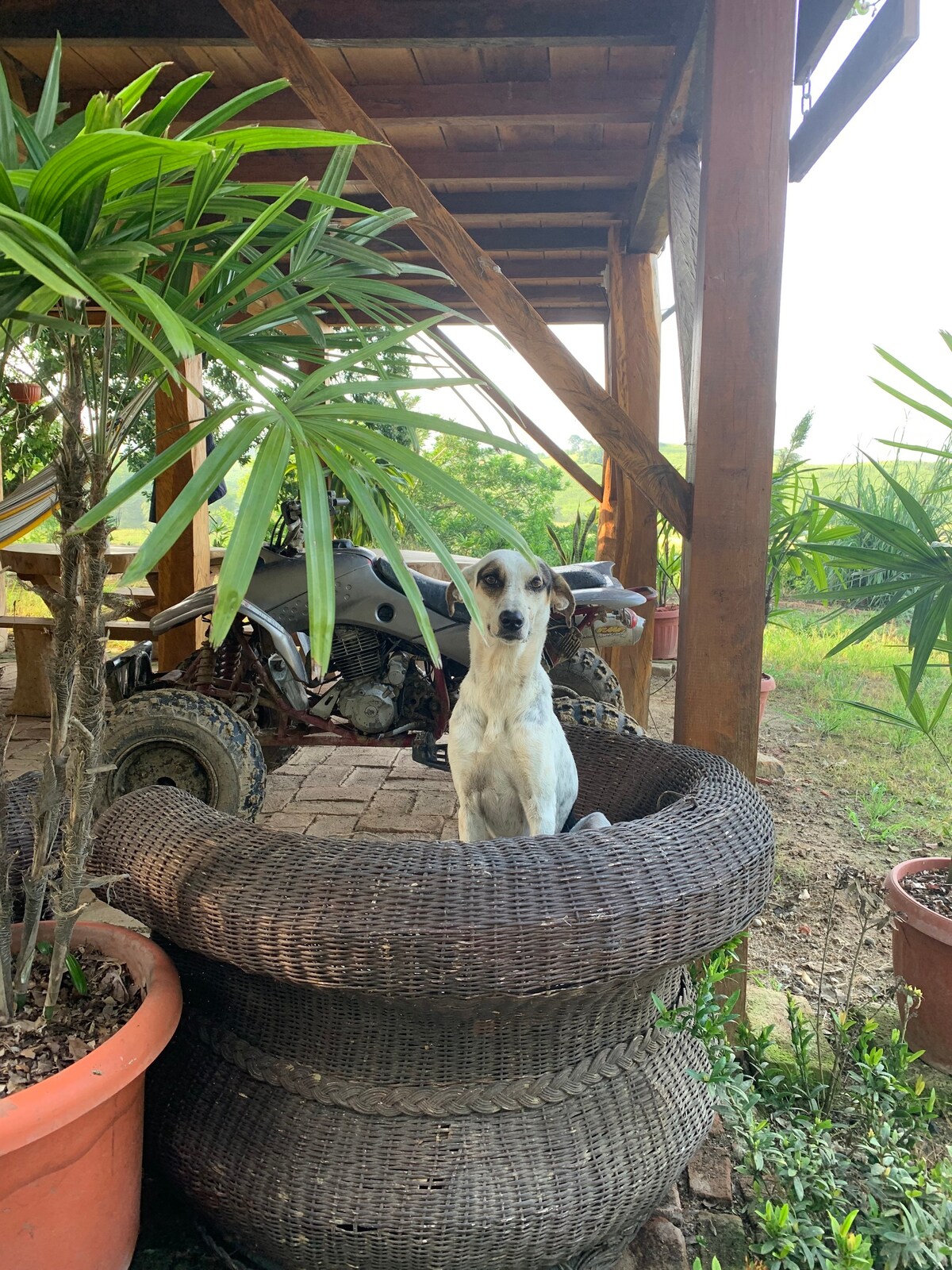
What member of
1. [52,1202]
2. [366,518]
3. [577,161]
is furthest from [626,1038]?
[577,161]

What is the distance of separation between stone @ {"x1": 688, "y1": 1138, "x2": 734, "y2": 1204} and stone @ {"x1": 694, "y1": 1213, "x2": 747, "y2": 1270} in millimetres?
50

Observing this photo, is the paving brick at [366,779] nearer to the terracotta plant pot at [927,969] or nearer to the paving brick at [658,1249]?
the terracotta plant pot at [927,969]

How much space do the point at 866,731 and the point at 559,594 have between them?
3886mm

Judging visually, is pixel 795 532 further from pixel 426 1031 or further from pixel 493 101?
pixel 426 1031

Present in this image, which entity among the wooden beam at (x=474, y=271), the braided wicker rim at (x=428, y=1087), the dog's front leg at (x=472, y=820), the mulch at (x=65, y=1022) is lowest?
the braided wicker rim at (x=428, y=1087)

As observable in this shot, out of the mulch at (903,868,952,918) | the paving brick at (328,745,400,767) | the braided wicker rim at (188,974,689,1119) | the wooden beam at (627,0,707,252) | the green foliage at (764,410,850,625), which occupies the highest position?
the wooden beam at (627,0,707,252)

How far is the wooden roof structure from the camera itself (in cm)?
206

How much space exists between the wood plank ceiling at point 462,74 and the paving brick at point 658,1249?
3208mm

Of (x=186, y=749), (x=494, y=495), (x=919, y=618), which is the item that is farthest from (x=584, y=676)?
(x=494, y=495)

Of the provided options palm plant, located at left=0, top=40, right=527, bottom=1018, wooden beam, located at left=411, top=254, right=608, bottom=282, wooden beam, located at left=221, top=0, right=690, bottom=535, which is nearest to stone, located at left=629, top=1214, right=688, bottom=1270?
palm plant, located at left=0, top=40, right=527, bottom=1018

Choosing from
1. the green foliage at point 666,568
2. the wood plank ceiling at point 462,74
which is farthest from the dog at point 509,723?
the green foliage at point 666,568

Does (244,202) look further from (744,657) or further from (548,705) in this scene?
(744,657)

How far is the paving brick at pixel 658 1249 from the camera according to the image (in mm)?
1521

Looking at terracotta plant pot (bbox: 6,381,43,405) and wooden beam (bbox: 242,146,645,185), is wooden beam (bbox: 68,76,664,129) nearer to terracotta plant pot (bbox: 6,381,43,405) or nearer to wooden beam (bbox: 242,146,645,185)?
wooden beam (bbox: 242,146,645,185)
